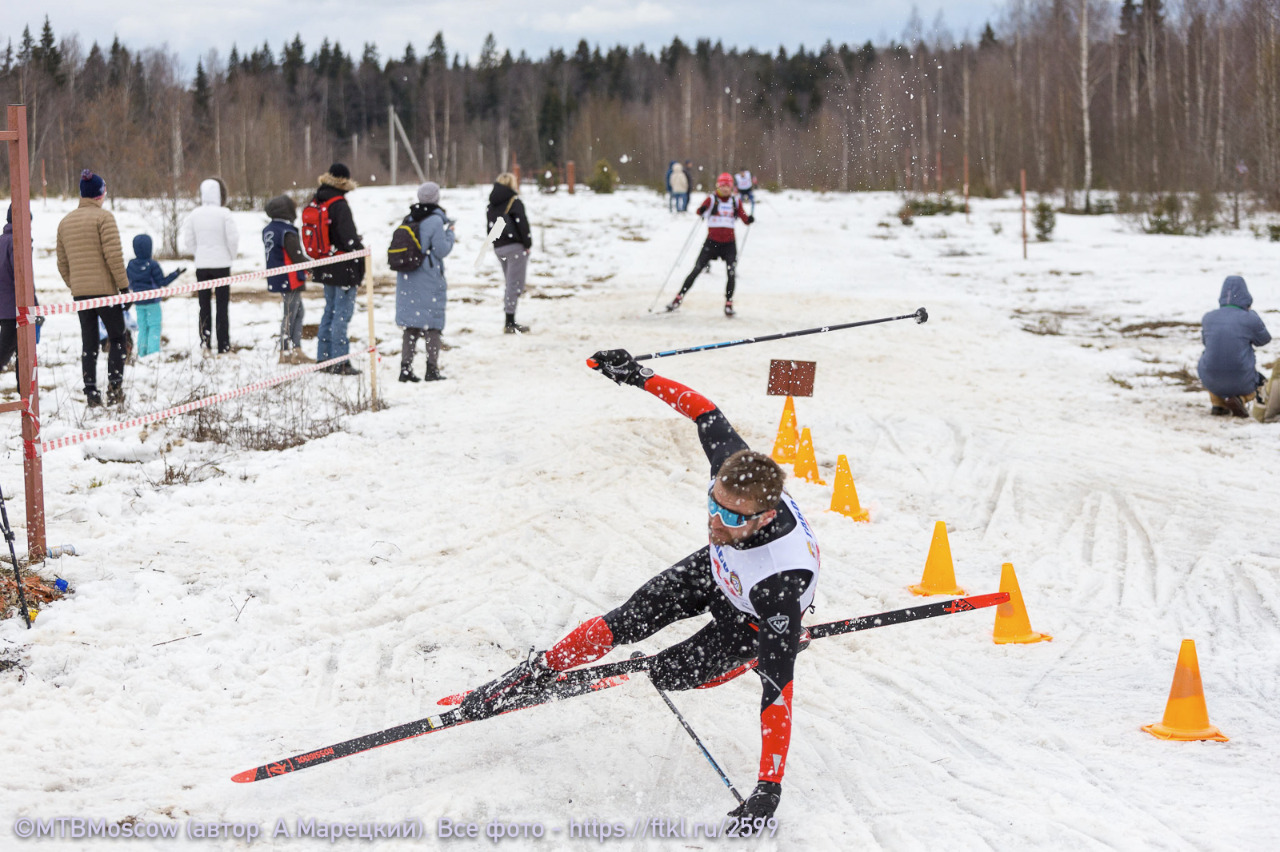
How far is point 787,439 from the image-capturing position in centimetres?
799

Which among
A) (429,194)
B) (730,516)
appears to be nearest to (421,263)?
(429,194)

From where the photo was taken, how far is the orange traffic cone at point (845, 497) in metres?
7.03

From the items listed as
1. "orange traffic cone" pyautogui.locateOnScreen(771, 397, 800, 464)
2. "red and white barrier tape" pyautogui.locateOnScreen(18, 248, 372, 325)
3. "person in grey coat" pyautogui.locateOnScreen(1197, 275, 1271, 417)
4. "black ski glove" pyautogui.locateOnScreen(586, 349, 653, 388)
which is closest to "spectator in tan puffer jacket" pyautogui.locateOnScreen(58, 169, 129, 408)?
"red and white barrier tape" pyautogui.locateOnScreen(18, 248, 372, 325)

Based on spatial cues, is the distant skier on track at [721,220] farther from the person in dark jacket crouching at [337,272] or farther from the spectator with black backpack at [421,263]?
the person in dark jacket crouching at [337,272]

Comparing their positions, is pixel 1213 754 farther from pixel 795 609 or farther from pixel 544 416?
pixel 544 416

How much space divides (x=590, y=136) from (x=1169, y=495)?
42469 mm

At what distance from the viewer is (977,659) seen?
16.7 feet

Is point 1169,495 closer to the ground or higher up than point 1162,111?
closer to the ground

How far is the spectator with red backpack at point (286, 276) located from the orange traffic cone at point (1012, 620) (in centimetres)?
758

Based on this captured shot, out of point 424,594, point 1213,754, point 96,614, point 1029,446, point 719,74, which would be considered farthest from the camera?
point 719,74

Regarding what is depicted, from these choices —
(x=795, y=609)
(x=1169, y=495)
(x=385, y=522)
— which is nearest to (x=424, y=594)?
(x=385, y=522)

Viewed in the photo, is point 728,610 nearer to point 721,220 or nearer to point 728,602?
point 728,602

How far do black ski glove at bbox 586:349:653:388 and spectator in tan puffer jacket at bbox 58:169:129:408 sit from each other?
211 inches

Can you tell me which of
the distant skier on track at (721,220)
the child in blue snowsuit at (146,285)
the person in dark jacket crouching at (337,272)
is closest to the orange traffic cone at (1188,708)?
the person in dark jacket crouching at (337,272)
